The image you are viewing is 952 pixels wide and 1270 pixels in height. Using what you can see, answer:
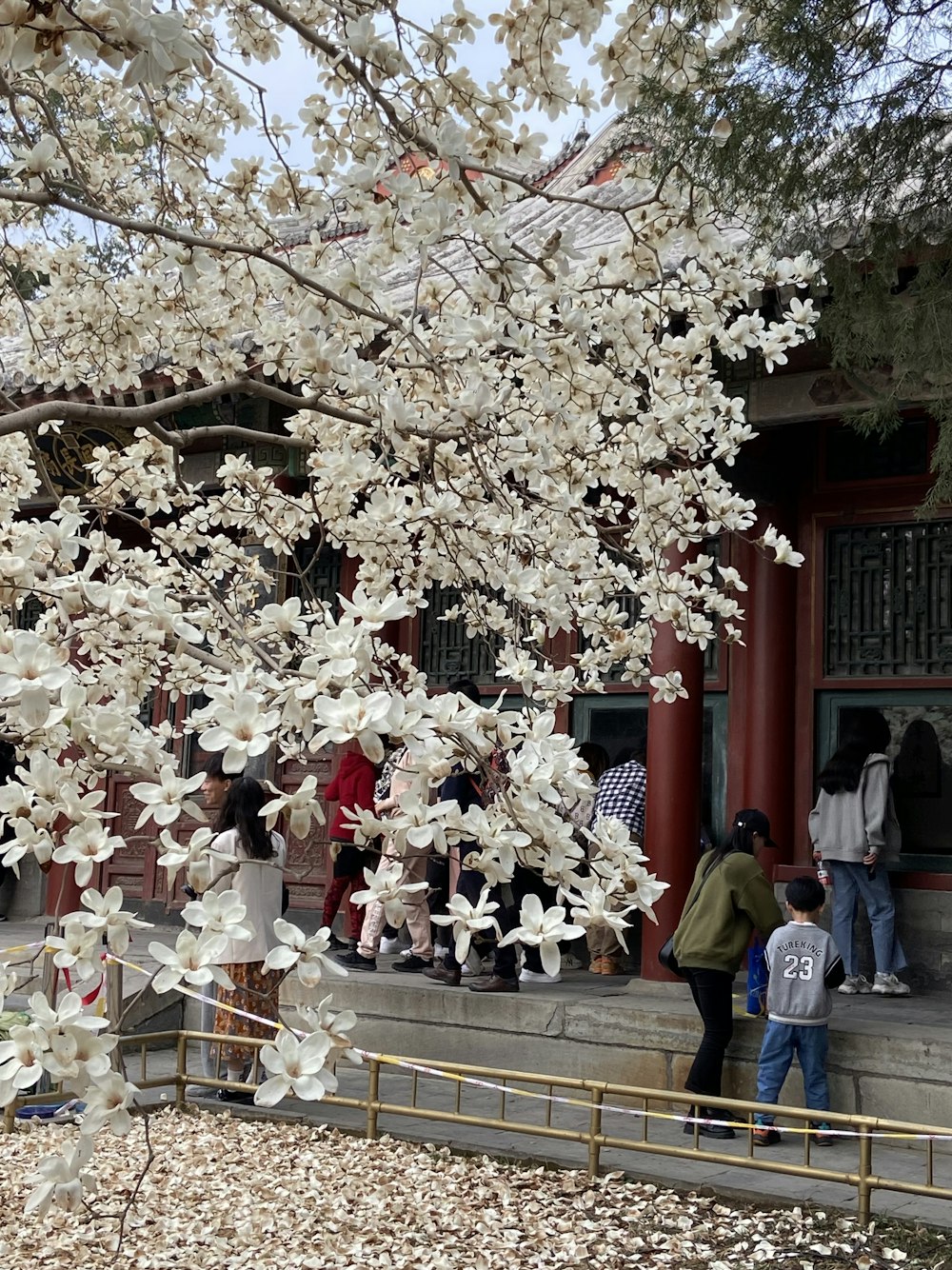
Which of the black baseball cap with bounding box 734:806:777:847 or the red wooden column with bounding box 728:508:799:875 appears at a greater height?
the red wooden column with bounding box 728:508:799:875

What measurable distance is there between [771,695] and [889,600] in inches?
35.6

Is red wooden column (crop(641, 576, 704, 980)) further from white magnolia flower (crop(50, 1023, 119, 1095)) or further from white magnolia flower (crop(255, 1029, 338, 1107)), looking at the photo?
white magnolia flower (crop(50, 1023, 119, 1095))

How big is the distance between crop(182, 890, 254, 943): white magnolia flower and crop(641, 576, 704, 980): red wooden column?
5.70 metres

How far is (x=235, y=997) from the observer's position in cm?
730

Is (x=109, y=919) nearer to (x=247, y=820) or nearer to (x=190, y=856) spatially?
(x=190, y=856)

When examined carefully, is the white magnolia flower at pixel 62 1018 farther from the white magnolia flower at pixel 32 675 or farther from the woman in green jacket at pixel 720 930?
the woman in green jacket at pixel 720 930

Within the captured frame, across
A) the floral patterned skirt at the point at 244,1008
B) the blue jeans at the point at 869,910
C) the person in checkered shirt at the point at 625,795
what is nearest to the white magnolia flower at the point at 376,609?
the floral patterned skirt at the point at 244,1008

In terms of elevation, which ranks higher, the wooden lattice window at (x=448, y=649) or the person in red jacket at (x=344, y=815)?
the wooden lattice window at (x=448, y=649)

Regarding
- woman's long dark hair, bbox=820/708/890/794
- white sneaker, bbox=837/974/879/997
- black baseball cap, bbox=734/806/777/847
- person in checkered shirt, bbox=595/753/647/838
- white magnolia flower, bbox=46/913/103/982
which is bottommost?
white sneaker, bbox=837/974/879/997

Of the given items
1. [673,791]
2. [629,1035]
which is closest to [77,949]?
[629,1035]

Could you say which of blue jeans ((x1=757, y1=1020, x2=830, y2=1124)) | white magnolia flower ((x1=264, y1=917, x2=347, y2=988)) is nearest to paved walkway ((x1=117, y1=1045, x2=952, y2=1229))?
blue jeans ((x1=757, y1=1020, x2=830, y2=1124))

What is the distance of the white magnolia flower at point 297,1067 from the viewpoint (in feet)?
8.04

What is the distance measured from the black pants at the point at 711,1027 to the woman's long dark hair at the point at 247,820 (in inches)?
82.1

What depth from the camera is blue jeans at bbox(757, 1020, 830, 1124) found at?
6.41 metres
